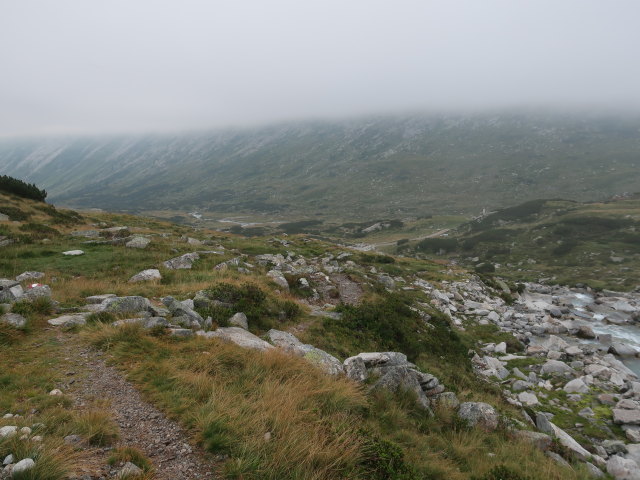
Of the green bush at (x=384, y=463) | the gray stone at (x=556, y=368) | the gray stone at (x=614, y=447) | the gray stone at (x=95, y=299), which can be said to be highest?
the gray stone at (x=95, y=299)

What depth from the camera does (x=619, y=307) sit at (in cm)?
3159

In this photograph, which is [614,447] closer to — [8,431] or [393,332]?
[393,332]

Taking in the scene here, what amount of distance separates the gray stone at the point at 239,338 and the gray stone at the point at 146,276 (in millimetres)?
5951

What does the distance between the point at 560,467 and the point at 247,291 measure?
10247 millimetres

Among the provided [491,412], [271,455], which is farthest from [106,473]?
[491,412]

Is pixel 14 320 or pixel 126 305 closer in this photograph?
pixel 14 320

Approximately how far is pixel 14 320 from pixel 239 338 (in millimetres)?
5391

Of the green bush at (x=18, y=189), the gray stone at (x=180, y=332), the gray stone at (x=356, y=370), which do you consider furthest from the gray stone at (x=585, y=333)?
the green bush at (x=18, y=189)

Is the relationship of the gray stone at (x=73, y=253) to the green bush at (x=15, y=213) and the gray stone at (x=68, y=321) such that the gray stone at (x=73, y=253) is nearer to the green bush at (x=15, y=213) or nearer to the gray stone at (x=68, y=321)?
the gray stone at (x=68, y=321)

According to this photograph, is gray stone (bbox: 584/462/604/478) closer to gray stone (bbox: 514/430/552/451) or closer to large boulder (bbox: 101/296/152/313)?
gray stone (bbox: 514/430/552/451)

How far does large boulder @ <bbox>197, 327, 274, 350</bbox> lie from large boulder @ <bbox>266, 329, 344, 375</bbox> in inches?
25.8

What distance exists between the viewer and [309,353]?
892 cm

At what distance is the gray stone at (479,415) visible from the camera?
8125 mm

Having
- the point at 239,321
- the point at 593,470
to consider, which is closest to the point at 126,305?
the point at 239,321
